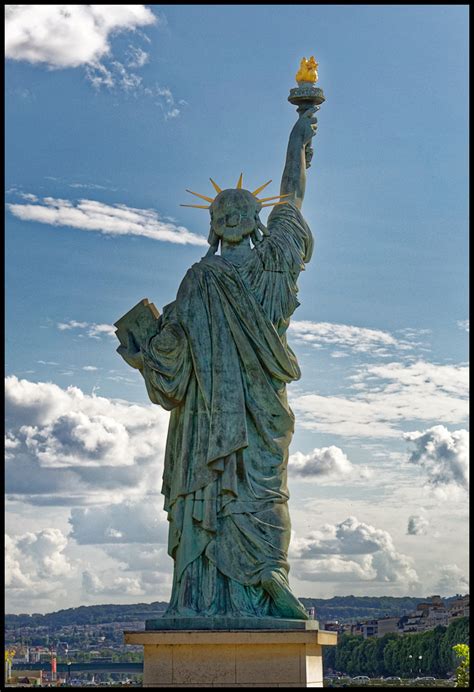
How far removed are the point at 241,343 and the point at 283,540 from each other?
287 cm

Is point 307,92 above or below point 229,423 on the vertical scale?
above

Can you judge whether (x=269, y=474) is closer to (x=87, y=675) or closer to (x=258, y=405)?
(x=258, y=405)

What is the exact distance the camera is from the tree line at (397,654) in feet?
238

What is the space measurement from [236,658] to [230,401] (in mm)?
3597

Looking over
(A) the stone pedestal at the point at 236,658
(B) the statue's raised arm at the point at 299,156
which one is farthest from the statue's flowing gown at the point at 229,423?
(B) the statue's raised arm at the point at 299,156

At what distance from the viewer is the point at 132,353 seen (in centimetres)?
1922

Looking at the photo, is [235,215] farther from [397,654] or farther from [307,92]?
[397,654]

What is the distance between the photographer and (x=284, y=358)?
61.2 feet

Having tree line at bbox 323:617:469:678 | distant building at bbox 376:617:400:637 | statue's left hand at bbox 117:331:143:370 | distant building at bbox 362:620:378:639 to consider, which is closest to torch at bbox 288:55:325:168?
statue's left hand at bbox 117:331:143:370

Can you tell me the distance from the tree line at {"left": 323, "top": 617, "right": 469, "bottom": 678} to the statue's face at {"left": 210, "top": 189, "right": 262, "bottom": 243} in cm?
5569

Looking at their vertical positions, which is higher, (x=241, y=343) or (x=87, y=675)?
(x=241, y=343)

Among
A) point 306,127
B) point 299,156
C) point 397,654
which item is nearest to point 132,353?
point 299,156

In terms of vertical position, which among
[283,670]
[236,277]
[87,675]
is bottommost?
[87,675]

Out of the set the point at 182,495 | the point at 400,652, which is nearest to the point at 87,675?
the point at 400,652
